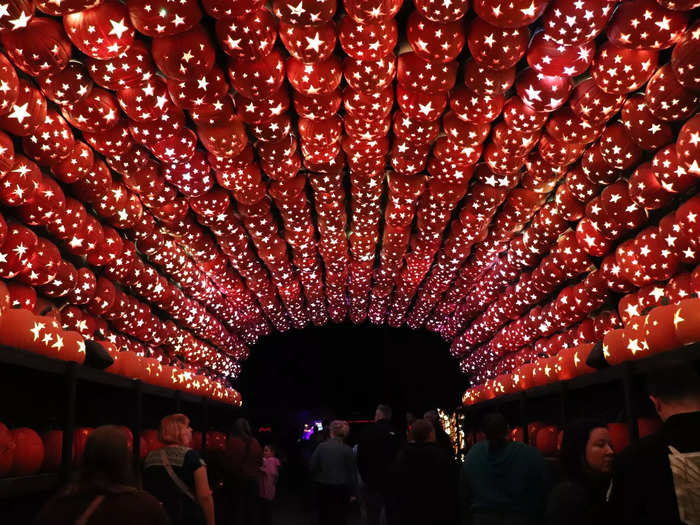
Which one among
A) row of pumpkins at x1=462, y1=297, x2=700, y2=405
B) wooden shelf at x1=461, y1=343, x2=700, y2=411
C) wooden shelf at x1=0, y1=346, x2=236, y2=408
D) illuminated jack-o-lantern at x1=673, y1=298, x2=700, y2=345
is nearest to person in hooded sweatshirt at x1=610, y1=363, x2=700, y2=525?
wooden shelf at x1=461, y1=343, x2=700, y2=411

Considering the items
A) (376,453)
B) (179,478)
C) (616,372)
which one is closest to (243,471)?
(376,453)

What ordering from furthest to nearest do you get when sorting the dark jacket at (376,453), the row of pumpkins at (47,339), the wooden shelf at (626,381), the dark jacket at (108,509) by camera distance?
the dark jacket at (376,453)
the row of pumpkins at (47,339)
the wooden shelf at (626,381)
the dark jacket at (108,509)

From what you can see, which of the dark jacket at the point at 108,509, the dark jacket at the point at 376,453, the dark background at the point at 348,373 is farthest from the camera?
the dark background at the point at 348,373

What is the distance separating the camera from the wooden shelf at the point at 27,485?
5.16m

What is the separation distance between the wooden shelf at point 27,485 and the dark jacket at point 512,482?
3279mm

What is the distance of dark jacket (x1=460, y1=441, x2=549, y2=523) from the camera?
532 cm

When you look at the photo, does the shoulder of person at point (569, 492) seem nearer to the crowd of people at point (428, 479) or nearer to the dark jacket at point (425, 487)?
the crowd of people at point (428, 479)

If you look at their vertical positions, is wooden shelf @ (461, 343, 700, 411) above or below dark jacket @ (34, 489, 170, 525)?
above

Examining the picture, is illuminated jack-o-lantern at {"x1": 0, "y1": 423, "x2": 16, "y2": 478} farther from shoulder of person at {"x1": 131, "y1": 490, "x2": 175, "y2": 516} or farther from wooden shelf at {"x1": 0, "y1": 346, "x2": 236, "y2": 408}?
shoulder of person at {"x1": 131, "y1": 490, "x2": 175, "y2": 516}

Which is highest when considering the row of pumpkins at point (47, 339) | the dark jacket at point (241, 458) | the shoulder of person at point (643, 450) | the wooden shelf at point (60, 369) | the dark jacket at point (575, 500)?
the row of pumpkins at point (47, 339)

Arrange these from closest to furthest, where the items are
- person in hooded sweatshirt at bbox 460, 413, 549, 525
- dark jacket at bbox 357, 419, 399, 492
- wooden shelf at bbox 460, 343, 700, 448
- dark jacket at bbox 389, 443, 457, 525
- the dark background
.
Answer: wooden shelf at bbox 460, 343, 700, 448 < person in hooded sweatshirt at bbox 460, 413, 549, 525 < dark jacket at bbox 389, 443, 457, 525 < dark jacket at bbox 357, 419, 399, 492 < the dark background

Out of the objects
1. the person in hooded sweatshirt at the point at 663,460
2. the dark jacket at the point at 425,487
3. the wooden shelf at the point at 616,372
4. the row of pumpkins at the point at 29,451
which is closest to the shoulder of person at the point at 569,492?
the person in hooded sweatshirt at the point at 663,460

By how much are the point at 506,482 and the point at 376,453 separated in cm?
385

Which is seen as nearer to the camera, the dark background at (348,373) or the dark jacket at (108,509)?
the dark jacket at (108,509)
